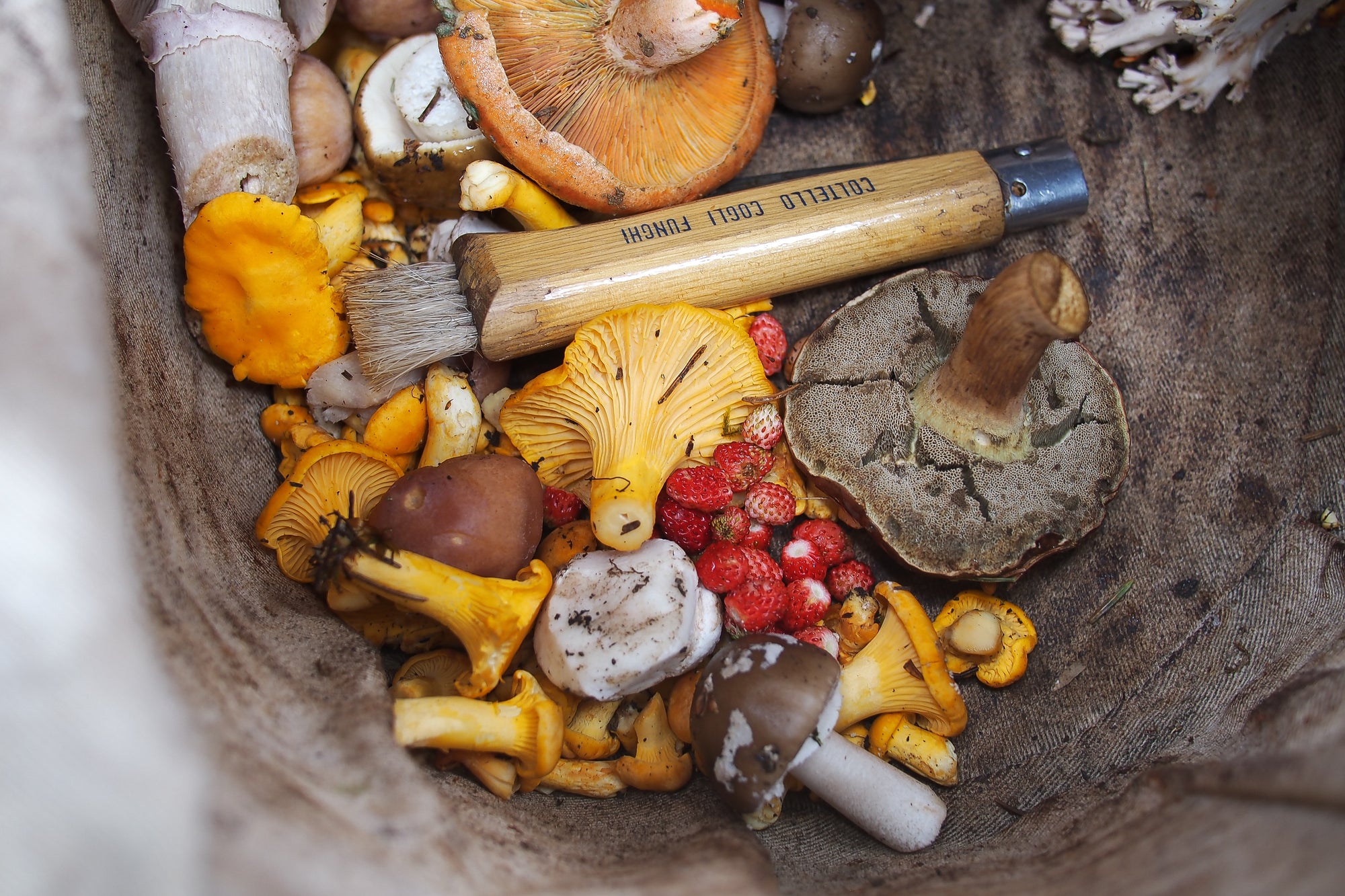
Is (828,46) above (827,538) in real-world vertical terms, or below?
above

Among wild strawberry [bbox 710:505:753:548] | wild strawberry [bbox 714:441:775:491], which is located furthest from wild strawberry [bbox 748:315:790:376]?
wild strawberry [bbox 710:505:753:548]

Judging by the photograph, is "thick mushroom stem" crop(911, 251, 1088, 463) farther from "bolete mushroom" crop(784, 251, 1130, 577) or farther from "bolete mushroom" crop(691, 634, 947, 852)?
"bolete mushroom" crop(691, 634, 947, 852)

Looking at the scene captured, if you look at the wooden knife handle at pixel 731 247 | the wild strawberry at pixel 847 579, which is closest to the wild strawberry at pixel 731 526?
the wild strawberry at pixel 847 579

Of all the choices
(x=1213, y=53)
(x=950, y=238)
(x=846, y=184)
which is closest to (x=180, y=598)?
(x=846, y=184)

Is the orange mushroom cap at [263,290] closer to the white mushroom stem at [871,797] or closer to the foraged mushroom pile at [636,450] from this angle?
the foraged mushroom pile at [636,450]

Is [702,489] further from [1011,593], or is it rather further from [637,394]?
[1011,593]

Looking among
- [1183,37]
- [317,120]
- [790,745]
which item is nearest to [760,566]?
[790,745]
